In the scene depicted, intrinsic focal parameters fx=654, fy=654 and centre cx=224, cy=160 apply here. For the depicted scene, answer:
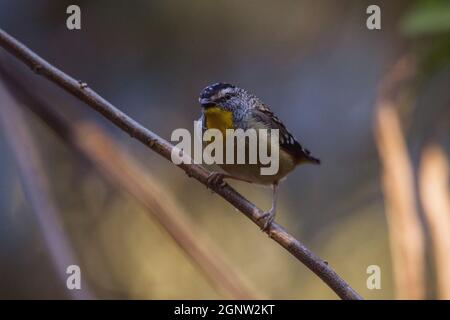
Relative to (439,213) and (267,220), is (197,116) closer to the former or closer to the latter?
(439,213)

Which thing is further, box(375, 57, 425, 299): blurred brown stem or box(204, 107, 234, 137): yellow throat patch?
box(375, 57, 425, 299): blurred brown stem

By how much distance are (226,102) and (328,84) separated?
2.10m

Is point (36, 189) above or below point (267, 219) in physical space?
above

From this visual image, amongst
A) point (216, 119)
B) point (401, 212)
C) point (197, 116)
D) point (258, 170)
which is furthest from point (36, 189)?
point (197, 116)

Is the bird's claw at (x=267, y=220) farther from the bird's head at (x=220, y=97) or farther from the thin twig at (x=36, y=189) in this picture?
the thin twig at (x=36, y=189)

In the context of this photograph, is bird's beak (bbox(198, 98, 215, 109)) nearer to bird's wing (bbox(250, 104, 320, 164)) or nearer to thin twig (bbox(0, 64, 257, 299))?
bird's wing (bbox(250, 104, 320, 164))

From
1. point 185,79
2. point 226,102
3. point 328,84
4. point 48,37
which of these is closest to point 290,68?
point 328,84

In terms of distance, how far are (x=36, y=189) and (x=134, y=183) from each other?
33 centimetres

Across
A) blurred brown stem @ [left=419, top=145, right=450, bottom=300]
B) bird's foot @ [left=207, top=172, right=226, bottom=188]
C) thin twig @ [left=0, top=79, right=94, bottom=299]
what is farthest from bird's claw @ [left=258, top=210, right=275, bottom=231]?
blurred brown stem @ [left=419, top=145, right=450, bottom=300]

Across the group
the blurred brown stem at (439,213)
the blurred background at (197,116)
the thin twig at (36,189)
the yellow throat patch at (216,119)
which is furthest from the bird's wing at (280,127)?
the blurred background at (197,116)

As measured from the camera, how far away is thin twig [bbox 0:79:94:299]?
2.06 meters

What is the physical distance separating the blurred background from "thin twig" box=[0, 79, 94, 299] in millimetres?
1454

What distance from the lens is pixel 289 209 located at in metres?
4.23

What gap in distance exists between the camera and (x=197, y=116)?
13.9 ft
